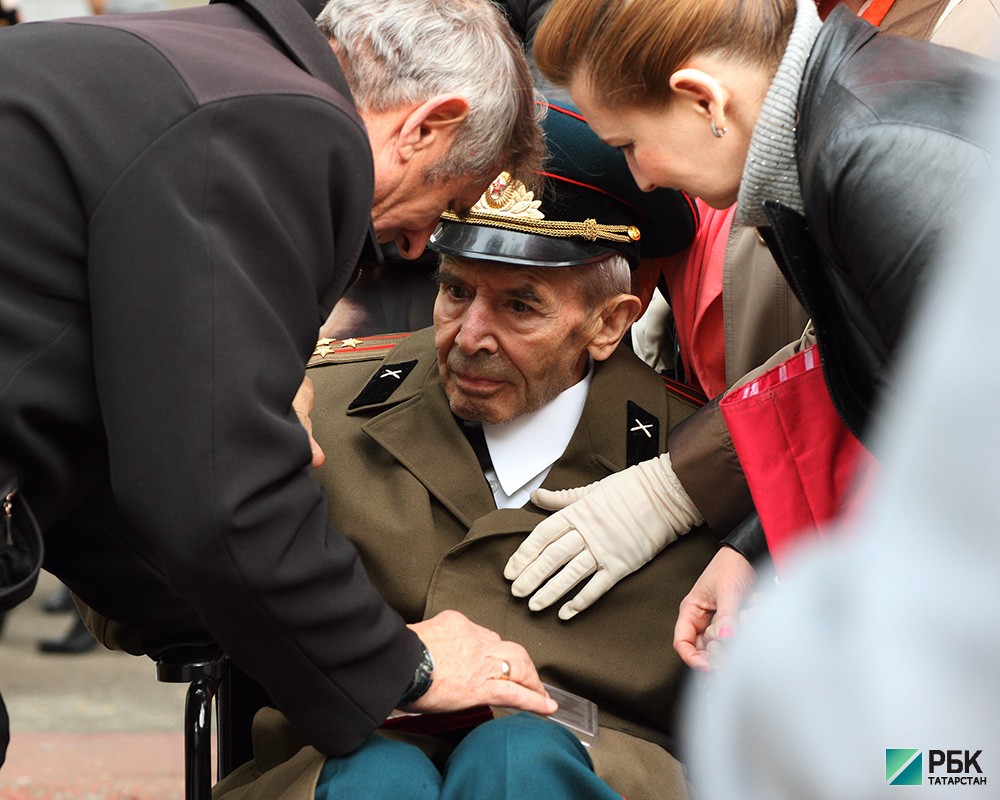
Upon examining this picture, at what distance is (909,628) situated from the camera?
66 cm

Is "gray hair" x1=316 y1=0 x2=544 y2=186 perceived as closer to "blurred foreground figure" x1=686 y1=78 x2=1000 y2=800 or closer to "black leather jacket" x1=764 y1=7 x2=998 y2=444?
"black leather jacket" x1=764 y1=7 x2=998 y2=444

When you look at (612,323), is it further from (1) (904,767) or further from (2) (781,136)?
(1) (904,767)

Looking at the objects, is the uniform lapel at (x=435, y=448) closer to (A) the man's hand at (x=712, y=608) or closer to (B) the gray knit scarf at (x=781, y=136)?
(A) the man's hand at (x=712, y=608)

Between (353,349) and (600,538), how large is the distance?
84 centimetres

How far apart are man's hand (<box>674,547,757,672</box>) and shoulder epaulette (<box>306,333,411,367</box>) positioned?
95 cm

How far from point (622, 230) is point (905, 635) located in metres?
2.02

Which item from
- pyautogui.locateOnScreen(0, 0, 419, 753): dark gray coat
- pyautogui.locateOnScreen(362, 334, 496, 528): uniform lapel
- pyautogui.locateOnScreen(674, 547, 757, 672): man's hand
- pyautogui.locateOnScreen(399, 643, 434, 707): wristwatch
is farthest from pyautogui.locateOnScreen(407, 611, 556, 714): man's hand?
pyautogui.locateOnScreen(362, 334, 496, 528): uniform lapel

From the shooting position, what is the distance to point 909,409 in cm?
69

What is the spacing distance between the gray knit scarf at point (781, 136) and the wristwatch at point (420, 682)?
767 millimetres

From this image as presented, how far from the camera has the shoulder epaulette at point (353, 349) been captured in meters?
2.81

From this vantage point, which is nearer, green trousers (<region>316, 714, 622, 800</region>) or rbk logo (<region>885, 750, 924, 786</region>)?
rbk logo (<region>885, 750, 924, 786</region>)

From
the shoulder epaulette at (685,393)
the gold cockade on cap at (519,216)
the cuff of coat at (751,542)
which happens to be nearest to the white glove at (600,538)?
the cuff of coat at (751,542)

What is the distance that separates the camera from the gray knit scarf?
170 cm

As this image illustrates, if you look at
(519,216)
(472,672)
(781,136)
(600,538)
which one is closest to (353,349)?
(519,216)
